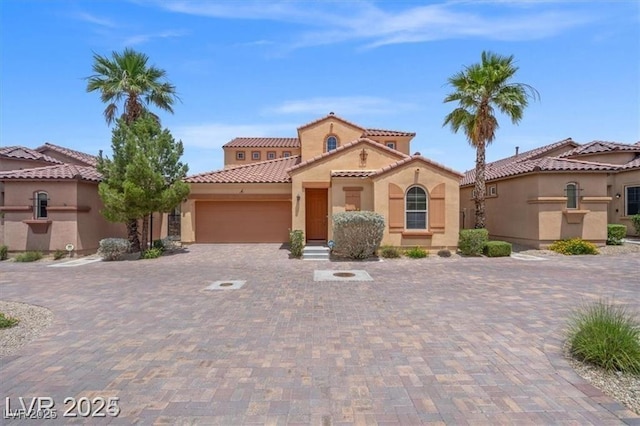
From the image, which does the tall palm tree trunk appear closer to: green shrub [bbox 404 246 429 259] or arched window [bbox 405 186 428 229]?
arched window [bbox 405 186 428 229]

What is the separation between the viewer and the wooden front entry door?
19.1 metres

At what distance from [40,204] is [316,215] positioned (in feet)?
44.2

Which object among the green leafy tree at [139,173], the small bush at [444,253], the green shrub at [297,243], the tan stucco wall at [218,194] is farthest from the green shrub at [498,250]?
the green leafy tree at [139,173]

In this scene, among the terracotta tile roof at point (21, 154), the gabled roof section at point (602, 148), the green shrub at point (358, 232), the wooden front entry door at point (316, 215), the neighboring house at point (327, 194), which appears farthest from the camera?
the gabled roof section at point (602, 148)

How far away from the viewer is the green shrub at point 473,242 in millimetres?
16062

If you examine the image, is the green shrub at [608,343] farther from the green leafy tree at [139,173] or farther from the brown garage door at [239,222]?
the brown garage door at [239,222]

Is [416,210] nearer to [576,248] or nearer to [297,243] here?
[297,243]

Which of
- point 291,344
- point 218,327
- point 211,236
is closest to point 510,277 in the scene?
point 291,344

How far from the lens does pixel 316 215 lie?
19.2m

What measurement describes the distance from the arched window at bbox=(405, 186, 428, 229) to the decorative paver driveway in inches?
222

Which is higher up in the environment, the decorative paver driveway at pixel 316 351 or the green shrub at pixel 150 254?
the green shrub at pixel 150 254

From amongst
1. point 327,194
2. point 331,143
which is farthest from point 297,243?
point 331,143

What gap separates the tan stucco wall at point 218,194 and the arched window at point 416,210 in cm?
724

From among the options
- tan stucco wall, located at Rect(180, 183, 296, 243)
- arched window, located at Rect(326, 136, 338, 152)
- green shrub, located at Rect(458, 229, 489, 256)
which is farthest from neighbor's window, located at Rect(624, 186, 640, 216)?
tan stucco wall, located at Rect(180, 183, 296, 243)
